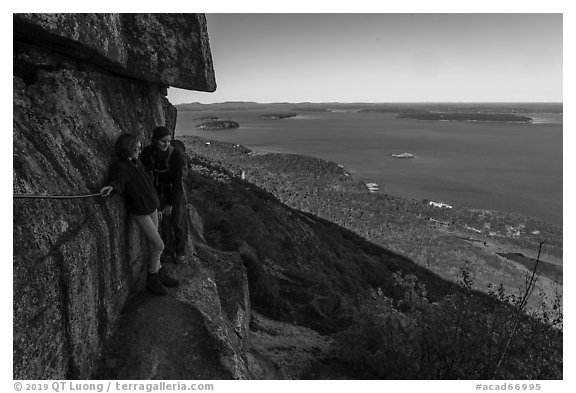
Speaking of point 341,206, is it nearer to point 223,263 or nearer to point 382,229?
point 382,229

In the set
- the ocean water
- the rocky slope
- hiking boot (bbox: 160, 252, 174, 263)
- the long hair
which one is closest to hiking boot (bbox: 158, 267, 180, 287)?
the rocky slope

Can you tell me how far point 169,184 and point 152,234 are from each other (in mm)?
1283

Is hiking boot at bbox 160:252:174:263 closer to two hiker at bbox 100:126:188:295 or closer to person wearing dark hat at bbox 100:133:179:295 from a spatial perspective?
two hiker at bbox 100:126:188:295

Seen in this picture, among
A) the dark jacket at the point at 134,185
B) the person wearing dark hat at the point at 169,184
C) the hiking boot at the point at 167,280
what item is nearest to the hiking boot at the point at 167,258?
the person wearing dark hat at the point at 169,184

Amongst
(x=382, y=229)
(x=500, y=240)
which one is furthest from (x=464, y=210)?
(x=382, y=229)

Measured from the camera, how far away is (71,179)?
5.18 m

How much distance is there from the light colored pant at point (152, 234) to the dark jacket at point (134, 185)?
153mm

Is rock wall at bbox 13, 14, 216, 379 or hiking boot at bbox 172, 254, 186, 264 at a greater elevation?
rock wall at bbox 13, 14, 216, 379

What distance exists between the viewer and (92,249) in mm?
5375

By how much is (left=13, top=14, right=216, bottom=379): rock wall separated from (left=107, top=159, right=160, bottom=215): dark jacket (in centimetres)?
24

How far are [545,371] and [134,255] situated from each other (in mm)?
8048

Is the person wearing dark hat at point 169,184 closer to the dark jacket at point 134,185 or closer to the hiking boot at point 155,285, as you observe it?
the dark jacket at point 134,185

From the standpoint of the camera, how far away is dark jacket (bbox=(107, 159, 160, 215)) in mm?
5738

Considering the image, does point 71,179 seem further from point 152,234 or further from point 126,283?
point 126,283
